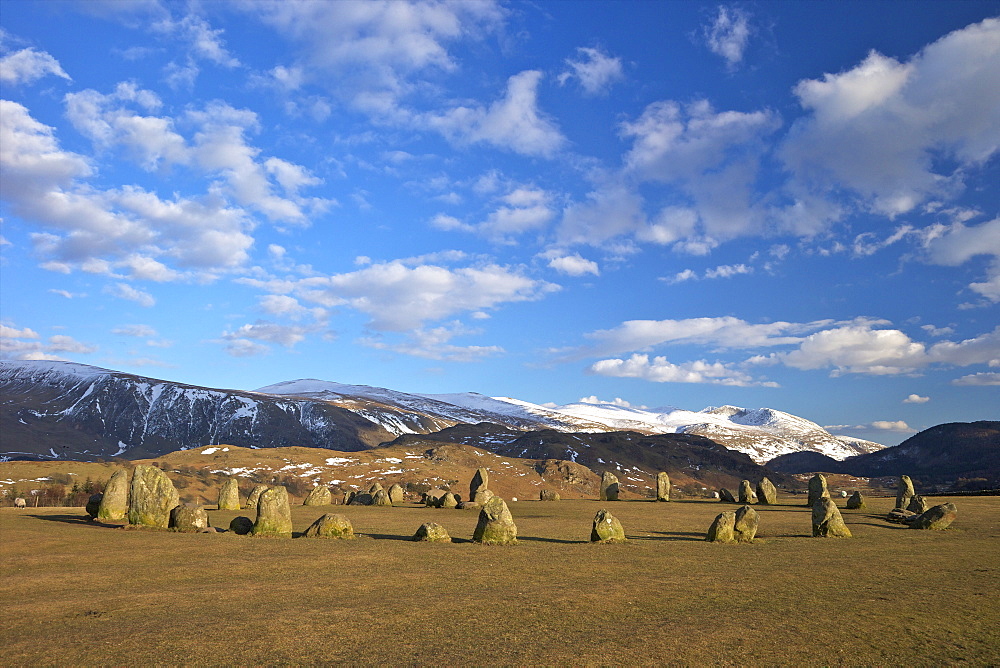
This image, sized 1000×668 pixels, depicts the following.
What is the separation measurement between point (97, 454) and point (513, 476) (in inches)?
5655

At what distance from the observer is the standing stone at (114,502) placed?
3069cm

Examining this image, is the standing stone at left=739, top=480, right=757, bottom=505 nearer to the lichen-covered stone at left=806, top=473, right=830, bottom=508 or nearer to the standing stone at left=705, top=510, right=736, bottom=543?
the lichen-covered stone at left=806, top=473, right=830, bottom=508

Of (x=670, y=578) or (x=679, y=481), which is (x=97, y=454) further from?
(x=670, y=578)

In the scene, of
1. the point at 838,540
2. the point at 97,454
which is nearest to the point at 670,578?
the point at 838,540

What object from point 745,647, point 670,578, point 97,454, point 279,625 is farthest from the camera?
point 97,454

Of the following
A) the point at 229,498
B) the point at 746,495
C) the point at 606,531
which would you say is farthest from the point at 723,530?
the point at 229,498

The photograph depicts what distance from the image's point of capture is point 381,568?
18.1m

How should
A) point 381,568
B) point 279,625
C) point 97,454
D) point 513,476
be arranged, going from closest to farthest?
point 279,625, point 381,568, point 513,476, point 97,454

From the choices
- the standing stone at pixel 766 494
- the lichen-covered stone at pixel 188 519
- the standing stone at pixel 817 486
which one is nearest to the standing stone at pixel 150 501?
the lichen-covered stone at pixel 188 519

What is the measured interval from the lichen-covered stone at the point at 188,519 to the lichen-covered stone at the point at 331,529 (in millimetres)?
5127

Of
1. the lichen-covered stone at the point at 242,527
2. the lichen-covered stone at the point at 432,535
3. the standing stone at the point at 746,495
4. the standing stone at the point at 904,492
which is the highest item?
the standing stone at the point at 904,492


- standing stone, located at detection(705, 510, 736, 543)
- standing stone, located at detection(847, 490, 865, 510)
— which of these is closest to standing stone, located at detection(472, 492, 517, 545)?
standing stone, located at detection(705, 510, 736, 543)

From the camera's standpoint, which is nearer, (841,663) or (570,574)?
(841,663)

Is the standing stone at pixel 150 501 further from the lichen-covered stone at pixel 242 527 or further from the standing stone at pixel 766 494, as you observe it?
the standing stone at pixel 766 494
